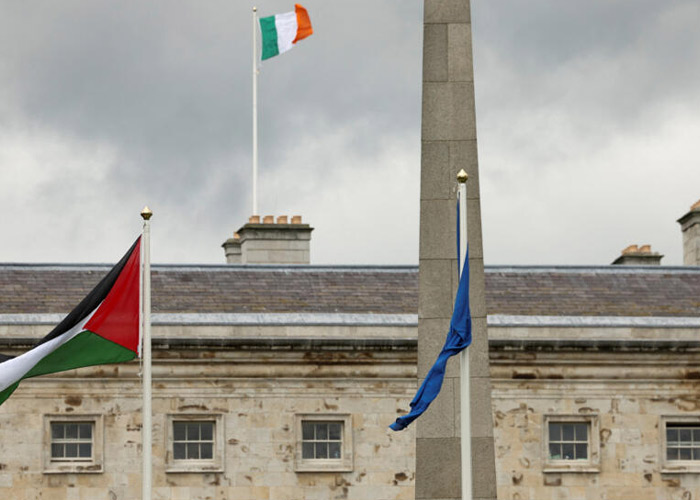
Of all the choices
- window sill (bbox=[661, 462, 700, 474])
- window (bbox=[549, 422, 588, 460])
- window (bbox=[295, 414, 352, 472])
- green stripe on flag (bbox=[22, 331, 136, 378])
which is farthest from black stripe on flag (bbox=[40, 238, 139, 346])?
window sill (bbox=[661, 462, 700, 474])

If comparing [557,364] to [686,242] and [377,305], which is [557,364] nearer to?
[377,305]

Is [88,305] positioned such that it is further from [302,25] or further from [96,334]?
[302,25]

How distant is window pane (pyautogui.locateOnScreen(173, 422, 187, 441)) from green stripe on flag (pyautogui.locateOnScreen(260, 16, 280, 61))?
1284cm

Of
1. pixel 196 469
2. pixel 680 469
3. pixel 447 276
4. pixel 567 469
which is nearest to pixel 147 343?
pixel 447 276

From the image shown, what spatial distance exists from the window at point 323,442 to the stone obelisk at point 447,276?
37.3 ft

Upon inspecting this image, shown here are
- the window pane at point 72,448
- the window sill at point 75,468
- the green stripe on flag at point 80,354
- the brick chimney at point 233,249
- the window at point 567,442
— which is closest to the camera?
the green stripe on flag at point 80,354

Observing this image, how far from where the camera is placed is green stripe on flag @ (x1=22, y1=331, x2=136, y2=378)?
22.0 m

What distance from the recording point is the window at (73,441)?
33.7 metres

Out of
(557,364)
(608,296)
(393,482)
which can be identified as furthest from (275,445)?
(608,296)

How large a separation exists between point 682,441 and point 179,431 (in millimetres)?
9407

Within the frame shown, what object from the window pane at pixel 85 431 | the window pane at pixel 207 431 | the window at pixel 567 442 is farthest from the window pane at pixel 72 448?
the window at pixel 567 442

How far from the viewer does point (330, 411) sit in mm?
34156

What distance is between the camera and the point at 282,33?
44.2m

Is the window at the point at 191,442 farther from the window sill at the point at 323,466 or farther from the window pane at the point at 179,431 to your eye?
the window sill at the point at 323,466
